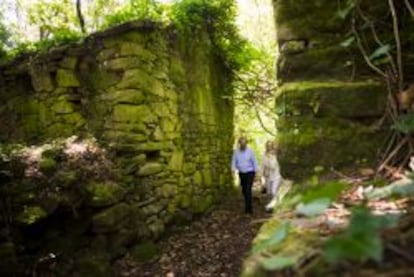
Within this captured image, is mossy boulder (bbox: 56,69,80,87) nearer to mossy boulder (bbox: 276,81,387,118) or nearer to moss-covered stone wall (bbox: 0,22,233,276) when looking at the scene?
moss-covered stone wall (bbox: 0,22,233,276)

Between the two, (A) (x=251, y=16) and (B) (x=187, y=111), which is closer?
(B) (x=187, y=111)

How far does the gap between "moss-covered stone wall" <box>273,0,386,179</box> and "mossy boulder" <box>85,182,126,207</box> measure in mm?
3029

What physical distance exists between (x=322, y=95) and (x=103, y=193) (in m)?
3.33

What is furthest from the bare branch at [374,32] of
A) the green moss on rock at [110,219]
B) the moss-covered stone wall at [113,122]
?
the green moss on rock at [110,219]

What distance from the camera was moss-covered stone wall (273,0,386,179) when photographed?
2.33 meters

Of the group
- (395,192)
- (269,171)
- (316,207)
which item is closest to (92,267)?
(395,192)

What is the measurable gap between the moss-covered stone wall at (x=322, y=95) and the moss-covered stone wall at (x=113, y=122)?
9.93ft

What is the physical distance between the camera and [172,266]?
5172 mm

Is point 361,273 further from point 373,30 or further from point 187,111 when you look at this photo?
point 187,111

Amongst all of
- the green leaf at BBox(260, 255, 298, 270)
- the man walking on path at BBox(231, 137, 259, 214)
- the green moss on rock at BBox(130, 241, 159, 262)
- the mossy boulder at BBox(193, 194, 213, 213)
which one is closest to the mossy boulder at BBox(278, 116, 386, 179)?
the green leaf at BBox(260, 255, 298, 270)

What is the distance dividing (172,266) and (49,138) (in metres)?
2.37

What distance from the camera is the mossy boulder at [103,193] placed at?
5.07m

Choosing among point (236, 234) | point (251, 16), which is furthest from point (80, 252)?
point (251, 16)

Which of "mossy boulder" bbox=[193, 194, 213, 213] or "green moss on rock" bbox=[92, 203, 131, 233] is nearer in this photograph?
"green moss on rock" bbox=[92, 203, 131, 233]
